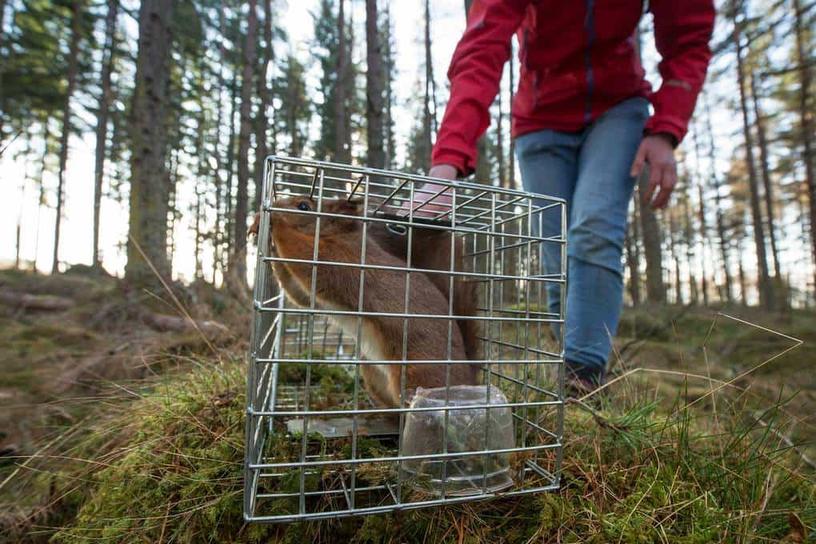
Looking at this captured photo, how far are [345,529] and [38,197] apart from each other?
90.6 ft

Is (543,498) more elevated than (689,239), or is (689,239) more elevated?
(689,239)

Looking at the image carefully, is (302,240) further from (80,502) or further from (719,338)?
(719,338)

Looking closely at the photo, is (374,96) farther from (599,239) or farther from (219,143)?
(219,143)

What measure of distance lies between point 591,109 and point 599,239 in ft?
2.31

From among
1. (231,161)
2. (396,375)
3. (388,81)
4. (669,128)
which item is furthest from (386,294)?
(231,161)

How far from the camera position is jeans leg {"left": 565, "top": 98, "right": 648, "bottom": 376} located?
6.67 ft

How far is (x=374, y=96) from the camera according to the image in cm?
696

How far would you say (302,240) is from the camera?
1590mm

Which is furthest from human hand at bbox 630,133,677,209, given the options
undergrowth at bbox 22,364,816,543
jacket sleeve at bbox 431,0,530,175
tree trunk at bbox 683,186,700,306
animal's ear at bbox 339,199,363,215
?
tree trunk at bbox 683,186,700,306

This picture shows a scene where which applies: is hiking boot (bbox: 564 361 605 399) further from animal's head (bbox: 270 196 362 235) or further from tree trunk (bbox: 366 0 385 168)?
tree trunk (bbox: 366 0 385 168)

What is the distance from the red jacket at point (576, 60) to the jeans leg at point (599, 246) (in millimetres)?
179

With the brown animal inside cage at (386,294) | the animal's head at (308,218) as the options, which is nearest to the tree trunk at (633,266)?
the brown animal inside cage at (386,294)

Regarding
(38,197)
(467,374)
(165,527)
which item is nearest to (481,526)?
(467,374)

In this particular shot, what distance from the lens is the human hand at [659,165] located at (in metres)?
1.93
